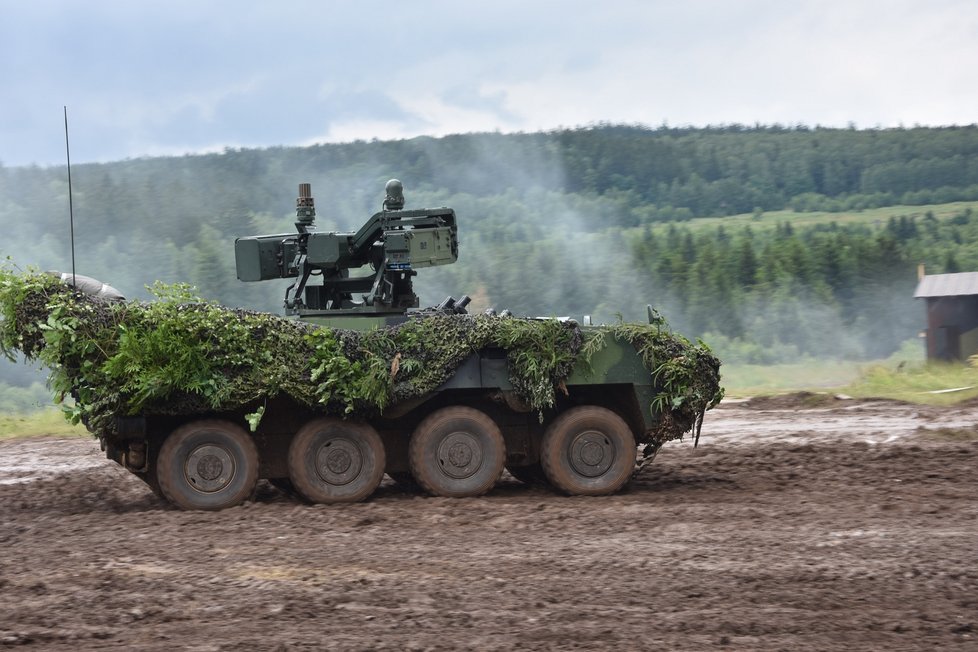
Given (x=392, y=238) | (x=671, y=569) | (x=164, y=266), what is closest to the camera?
(x=671, y=569)

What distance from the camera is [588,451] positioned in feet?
37.6

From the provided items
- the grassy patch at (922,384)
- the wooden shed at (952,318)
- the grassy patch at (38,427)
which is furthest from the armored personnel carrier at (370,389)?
the wooden shed at (952,318)

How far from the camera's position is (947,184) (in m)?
54.2

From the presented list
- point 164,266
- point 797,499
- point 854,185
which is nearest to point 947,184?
point 854,185

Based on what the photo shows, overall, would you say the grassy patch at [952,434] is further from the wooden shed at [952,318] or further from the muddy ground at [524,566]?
the wooden shed at [952,318]

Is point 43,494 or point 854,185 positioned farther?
point 854,185

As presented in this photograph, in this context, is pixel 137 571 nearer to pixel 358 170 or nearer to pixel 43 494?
pixel 43 494

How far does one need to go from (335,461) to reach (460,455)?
1.10 m

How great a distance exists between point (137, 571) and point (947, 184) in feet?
168

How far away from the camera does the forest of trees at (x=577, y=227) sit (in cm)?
3509

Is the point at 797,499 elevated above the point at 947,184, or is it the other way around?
the point at 947,184

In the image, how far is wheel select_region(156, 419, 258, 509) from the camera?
10.9 meters

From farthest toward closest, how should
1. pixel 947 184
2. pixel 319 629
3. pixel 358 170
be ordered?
1. pixel 947 184
2. pixel 358 170
3. pixel 319 629

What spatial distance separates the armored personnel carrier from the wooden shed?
16.6 metres
